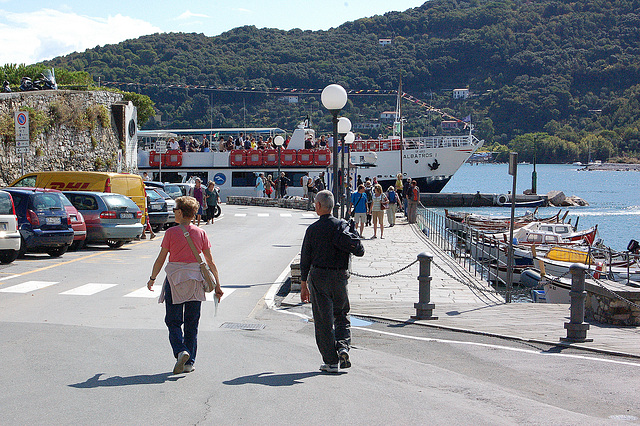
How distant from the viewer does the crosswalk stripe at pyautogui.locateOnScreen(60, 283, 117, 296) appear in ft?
36.1

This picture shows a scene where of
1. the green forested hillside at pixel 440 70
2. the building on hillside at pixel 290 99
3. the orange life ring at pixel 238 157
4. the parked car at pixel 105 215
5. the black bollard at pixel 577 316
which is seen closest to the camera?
the black bollard at pixel 577 316

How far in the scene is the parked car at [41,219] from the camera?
1463cm

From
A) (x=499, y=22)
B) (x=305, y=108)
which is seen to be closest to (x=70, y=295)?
(x=305, y=108)

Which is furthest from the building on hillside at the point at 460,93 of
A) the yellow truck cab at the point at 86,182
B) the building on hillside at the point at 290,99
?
the yellow truck cab at the point at 86,182

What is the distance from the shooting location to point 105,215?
Result: 1725cm

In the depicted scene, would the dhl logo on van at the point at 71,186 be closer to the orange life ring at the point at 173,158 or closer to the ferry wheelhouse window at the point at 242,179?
the ferry wheelhouse window at the point at 242,179

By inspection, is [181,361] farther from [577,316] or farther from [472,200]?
[472,200]

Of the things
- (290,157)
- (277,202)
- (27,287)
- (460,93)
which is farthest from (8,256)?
(460,93)

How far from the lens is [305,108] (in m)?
127

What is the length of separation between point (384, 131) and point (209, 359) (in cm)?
11586

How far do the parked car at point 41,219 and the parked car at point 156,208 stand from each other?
688cm

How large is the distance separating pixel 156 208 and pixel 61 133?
10.2 meters

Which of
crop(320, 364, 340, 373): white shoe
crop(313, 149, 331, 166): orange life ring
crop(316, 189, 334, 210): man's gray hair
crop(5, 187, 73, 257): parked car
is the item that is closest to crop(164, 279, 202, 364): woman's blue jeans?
crop(320, 364, 340, 373): white shoe

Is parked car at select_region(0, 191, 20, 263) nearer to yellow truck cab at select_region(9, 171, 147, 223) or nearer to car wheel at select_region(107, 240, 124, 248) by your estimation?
car wheel at select_region(107, 240, 124, 248)
